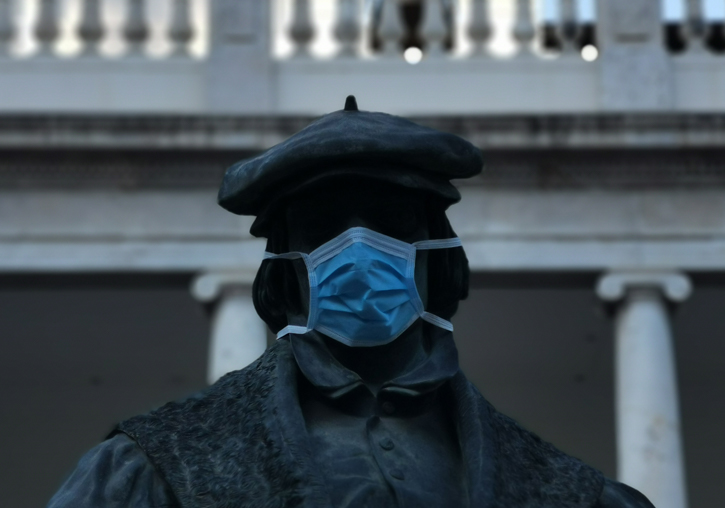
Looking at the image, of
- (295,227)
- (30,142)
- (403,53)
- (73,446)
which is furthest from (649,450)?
(295,227)

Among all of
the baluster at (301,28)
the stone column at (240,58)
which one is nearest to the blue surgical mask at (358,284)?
the stone column at (240,58)

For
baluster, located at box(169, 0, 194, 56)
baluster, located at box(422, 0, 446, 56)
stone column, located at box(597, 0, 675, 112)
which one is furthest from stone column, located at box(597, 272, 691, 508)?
baluster, located at box(169, 0, 194, 56)

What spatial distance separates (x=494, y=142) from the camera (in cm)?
1472

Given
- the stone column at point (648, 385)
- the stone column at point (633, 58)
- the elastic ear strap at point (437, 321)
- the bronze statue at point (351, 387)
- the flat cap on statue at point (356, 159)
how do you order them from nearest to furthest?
the bronze statue at point (351, 387) < the flat cap on statue at point (356, 159) < the elastic ear strap at point (437, 321) < the stone column at point (648, 385) < the stone column at point (633, 58)

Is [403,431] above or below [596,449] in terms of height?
above

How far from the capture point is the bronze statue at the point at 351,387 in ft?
10.3

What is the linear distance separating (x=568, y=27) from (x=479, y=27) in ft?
2.50

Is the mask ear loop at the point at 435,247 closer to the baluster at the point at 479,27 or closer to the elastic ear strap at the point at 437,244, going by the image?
the elastic ear strap at the point at 437,244

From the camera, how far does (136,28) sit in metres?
15.6

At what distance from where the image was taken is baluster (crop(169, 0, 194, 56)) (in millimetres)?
15664

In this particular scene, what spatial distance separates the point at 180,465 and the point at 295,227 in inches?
18.9

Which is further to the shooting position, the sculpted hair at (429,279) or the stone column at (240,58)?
the stone column at (240,58)

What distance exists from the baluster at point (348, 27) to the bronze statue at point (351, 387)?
482 inches

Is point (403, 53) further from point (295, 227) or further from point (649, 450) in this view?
point (295, 227)
